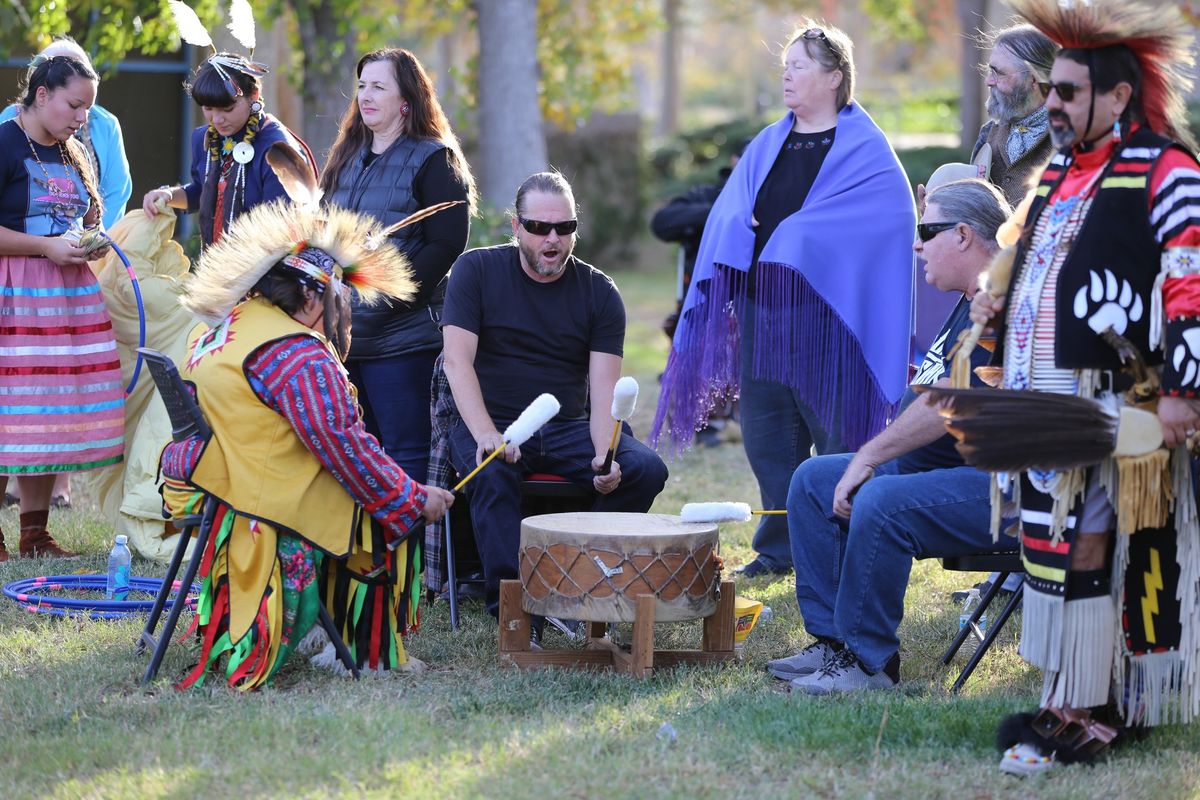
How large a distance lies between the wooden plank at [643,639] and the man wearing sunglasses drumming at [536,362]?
65 cm

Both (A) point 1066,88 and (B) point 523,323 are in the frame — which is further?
(B) point 523,323

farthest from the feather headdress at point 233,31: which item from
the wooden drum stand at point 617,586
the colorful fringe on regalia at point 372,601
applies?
the wooden drum stand at point 617,586

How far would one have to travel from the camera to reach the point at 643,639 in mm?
4090

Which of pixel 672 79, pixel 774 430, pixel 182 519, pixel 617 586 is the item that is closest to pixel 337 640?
pixel 182 519

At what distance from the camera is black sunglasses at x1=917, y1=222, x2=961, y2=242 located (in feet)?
13.3

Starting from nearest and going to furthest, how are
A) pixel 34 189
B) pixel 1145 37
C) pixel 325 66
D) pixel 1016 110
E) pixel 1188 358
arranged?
1. pixel 1188 358
2. pixel 1145 37
3. pixel 1016 110
4. pixel 34 189
5. pixel 325 66

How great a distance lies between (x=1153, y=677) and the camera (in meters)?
3.37

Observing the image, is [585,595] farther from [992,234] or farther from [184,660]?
[992,234]

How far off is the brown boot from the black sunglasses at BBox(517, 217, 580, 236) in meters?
2.35

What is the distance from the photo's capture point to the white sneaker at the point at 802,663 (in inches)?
165

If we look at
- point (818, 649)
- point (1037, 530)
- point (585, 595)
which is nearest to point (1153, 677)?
point (1037, 530)

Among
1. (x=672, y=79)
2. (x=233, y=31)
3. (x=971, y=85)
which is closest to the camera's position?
(x=233, y=31)

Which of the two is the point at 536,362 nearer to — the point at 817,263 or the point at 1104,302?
the point at 817,263

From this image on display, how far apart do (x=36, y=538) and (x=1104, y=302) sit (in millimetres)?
4186
